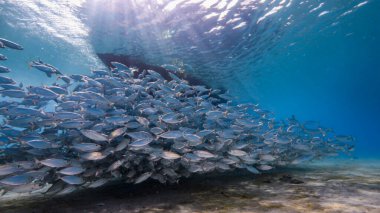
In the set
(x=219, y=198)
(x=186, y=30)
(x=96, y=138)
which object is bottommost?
(x=219, y=198)

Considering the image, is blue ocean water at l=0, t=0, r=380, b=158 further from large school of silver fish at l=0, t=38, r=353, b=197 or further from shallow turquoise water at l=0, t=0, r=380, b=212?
large school of silver fish at l=0, t=38, r=353, b=197

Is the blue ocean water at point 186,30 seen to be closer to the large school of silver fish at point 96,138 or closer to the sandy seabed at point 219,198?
the large school of silver fish at point 96,138

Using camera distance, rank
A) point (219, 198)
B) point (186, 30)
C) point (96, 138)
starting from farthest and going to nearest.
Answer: point (186, 30) < point (219, 198) < point (96, 138)

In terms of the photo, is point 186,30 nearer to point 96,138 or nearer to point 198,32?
point 198,32

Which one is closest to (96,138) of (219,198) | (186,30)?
(219,198)

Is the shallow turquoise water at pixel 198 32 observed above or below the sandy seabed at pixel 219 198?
above

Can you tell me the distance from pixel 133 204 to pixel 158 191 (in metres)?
1.17

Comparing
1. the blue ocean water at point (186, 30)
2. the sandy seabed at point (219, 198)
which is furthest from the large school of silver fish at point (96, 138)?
the blue ocean water at point (186, 30)

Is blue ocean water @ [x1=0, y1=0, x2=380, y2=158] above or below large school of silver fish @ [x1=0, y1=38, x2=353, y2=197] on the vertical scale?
above

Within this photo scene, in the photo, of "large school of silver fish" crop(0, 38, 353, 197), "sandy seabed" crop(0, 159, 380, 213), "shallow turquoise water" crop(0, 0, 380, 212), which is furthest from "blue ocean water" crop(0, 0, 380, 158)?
"sandy seabed" crop(0, 159, 380, 213)

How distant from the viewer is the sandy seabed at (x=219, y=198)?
4.79m

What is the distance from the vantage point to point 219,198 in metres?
5.61

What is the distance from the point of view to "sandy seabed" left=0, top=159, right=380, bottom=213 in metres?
4.79

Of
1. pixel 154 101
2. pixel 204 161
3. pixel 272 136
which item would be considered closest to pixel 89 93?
pixel 154 101
